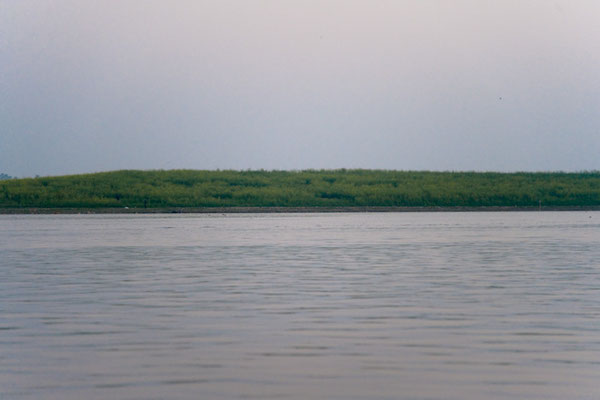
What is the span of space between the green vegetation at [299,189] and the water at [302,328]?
263ft

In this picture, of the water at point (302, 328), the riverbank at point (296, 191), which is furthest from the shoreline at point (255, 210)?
the water at point (302, 328)

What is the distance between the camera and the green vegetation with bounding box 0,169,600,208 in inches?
4161

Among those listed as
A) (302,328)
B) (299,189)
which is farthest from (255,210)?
(302,328)

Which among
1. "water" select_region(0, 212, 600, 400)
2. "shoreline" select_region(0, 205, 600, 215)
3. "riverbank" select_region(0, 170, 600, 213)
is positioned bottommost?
"water" select_region(0, 212, 600, 400)

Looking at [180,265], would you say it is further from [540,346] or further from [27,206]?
[27,206]

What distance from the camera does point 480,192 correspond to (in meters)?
113

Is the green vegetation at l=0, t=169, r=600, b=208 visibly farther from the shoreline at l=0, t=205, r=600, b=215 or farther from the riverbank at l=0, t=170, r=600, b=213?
the shoreline at l=0, t=205, r=600, b=215

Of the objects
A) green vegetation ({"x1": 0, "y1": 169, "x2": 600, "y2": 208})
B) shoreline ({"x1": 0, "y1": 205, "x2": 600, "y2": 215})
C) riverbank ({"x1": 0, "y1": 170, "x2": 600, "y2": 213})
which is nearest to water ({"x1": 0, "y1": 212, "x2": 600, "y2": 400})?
shoreline ({"x1": 0, "y1": 205, "x2": 600, "y2": 215})

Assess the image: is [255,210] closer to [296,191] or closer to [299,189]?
[296,191]

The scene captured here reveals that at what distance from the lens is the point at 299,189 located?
4508 inches

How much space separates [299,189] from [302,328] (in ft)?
334

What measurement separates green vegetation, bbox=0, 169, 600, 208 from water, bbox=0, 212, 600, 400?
8013cm

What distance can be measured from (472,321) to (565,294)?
397cm

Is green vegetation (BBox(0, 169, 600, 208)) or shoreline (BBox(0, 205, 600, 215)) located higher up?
green vegetation (BBox(0, 169, 600, 208))
